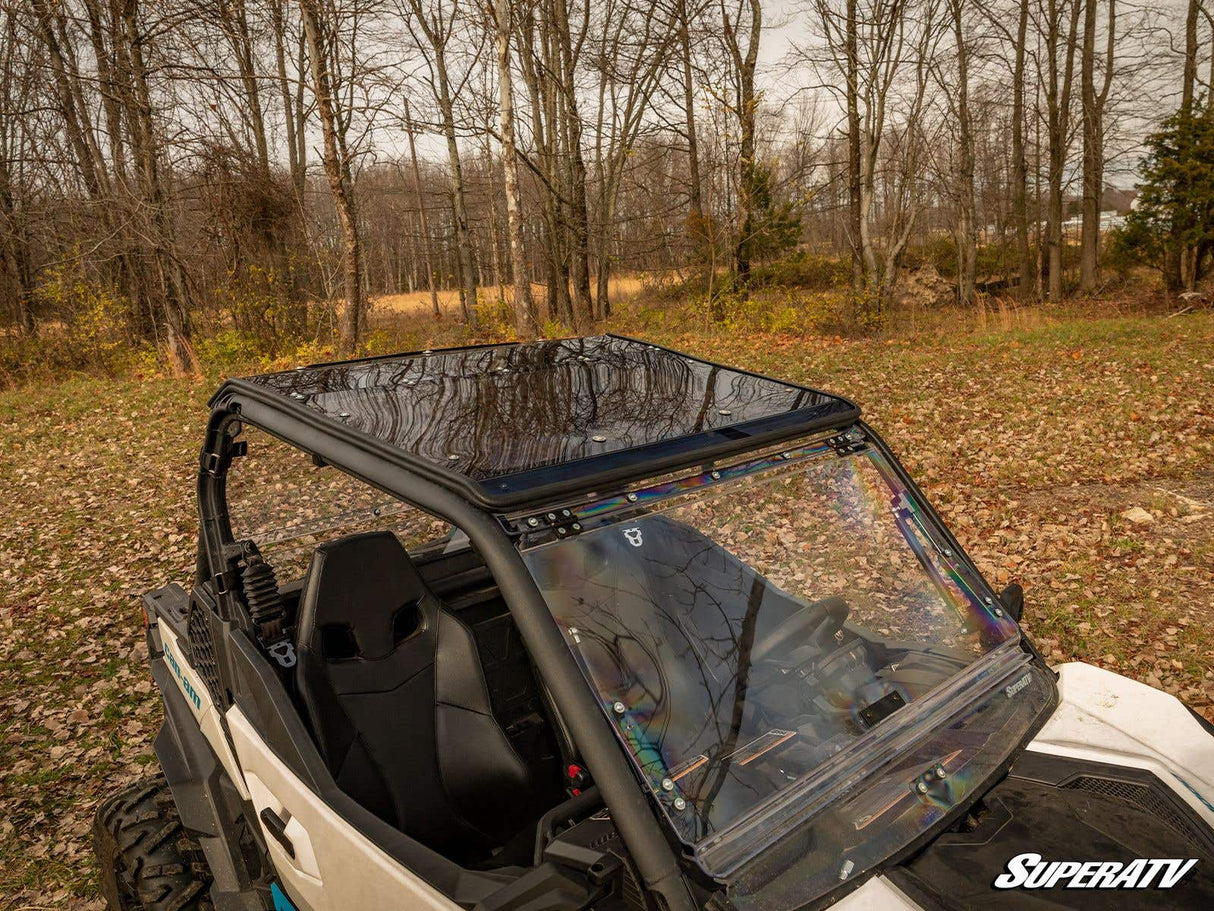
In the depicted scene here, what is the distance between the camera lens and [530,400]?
211 cm

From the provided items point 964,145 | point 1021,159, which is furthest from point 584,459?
point 1021,159

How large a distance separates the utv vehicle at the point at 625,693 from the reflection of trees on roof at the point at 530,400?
0.05 ft

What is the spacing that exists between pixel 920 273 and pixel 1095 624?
22.9 m

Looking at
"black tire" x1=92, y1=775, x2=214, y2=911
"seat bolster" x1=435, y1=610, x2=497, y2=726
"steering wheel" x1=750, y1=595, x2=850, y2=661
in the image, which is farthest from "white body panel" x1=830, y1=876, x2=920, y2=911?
"black tire" x1=92, y1=775, x2=214, y2=911

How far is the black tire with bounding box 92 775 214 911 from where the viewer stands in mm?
2492

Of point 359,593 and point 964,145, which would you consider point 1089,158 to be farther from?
point 359,593

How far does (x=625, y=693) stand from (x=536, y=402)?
82 cm

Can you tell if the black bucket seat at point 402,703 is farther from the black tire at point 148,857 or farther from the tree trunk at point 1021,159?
the tree trunk at point 1021,159

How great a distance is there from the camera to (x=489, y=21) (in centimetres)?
1316

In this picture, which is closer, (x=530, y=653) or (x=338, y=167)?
(x=530, y=653)

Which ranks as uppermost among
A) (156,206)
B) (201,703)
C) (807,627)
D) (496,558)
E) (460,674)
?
(156,206)

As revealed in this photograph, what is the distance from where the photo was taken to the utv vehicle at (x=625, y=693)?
1.52 metres

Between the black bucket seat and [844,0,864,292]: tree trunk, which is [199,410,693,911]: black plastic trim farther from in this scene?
[844,0,864,292]: tree trunk

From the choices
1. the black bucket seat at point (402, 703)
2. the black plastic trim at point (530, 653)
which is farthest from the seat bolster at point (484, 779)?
the black plastic trim at point (530, 653)
